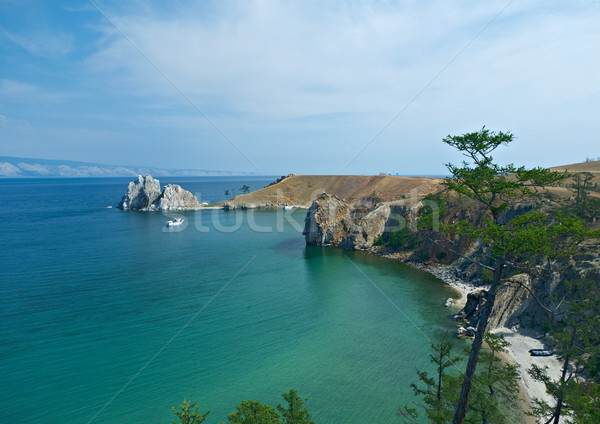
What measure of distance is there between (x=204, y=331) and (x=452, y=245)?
49.2 metres

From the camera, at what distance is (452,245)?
206ft

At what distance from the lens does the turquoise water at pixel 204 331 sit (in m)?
24.9

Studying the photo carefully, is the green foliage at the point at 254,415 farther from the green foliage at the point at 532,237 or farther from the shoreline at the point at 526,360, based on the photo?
the shoreline at the point at 526,360

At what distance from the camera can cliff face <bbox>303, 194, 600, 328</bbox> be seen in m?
32.2

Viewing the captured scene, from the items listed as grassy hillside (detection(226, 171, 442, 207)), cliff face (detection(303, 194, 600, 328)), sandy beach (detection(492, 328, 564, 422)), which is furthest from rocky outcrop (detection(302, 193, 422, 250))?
grassy hillside (detection(226, 171, 442, 207))

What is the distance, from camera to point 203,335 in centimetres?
3441

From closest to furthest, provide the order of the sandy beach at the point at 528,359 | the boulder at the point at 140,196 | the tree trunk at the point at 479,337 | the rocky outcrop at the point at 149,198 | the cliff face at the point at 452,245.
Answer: the tree trunk at the point at 479,337, the sandy beach at the point at 528,359, the cliff face at the point at 452,245, the rocky outcrop at the point at 149,198, the boulder at the point at 140,196

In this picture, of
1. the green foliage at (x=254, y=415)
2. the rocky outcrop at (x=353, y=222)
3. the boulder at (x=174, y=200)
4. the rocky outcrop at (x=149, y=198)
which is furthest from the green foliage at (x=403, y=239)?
the boulder at (x=174, y=200)

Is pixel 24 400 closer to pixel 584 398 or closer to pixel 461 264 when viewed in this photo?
pixel 584 398

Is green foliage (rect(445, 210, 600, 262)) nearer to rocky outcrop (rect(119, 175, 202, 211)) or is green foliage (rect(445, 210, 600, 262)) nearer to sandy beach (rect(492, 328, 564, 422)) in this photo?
sandy beach (rect(492, 328, 564, 422))

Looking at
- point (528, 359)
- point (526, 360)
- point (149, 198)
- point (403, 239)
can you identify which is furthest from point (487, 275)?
point (149, 198)

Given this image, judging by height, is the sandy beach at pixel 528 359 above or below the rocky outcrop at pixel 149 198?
below

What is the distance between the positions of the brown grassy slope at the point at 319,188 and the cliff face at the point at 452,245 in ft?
176

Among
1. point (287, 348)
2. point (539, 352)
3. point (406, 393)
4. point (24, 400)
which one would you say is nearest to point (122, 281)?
point (24, 400)
